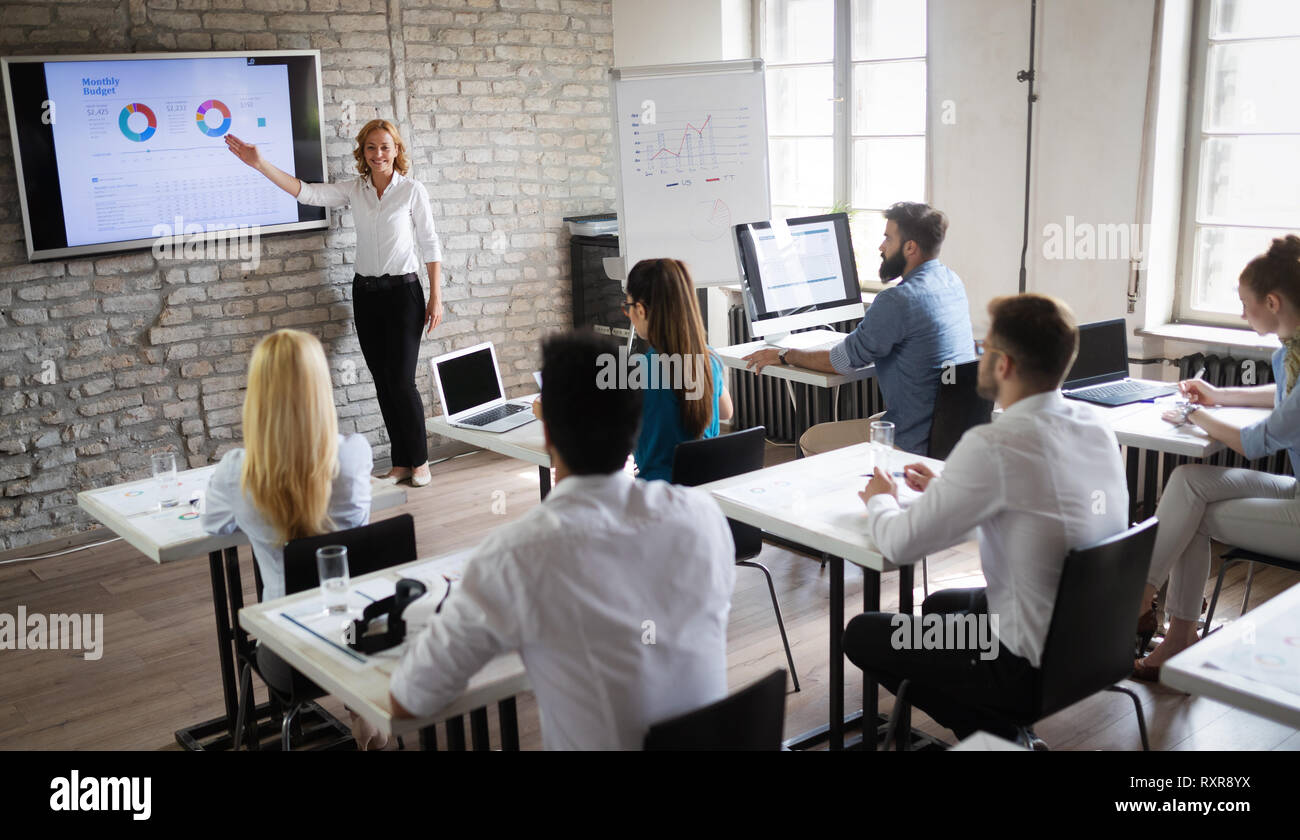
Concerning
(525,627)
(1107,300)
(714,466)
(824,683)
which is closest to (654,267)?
(714,466)

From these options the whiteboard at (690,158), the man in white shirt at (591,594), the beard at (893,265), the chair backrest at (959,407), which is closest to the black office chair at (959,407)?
the chair backrest at (959,407)

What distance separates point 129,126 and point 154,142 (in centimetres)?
12

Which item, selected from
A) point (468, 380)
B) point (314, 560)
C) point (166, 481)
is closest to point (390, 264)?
point (468, 380)

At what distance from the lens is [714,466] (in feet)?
11.1

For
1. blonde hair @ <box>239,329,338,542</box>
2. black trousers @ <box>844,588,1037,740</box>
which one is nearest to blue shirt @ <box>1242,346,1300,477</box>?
black trousers @ <box>844,588,1037,740</box>

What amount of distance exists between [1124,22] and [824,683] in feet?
9.63

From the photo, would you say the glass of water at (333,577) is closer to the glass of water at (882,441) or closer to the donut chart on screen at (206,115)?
the glass of water at (882,441)

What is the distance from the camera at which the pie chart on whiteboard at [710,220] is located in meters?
5.60

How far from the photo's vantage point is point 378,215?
559cm

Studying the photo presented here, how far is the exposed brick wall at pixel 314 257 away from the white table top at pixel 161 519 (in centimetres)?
200

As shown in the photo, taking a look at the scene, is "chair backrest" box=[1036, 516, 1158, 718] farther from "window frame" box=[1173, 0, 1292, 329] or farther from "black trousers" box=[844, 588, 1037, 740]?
"window frame" box=[1173, 0, 1292, 329]

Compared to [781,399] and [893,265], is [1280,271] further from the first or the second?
[781,399]
